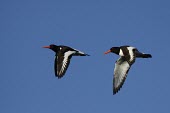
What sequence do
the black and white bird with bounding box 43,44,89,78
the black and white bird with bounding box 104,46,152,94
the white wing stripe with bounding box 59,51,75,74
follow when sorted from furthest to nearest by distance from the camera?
1. the white wing stripe with bounding box 59,51,75,74
2. the black and white bird with bounding box 43,44,89,78
3. the black and white bird with bounding box 104,46,152,94

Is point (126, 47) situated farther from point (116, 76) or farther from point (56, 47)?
point (56, 47)

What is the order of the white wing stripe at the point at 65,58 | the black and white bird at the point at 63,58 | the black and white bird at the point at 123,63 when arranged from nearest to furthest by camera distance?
the black and white bird at the point at 123,63
the black and white bird at the point at 63,58
the white wing stripe at the point at 65,58

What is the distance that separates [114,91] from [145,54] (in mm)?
2215

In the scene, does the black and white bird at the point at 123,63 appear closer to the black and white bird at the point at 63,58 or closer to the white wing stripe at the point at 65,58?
the black and white bird at the point at 63,58

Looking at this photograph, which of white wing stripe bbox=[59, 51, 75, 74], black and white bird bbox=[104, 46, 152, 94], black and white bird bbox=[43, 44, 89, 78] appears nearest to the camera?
black and white bird bbox=[104, 46, 152, 94]

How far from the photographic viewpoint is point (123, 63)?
2664 centimetres

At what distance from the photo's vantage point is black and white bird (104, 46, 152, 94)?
26281 mm

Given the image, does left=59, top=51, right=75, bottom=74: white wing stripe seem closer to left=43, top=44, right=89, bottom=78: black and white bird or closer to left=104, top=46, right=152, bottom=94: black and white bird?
left=43, top=44, right=89, bottom=78: black and white bird

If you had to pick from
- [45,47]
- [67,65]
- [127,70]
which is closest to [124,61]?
[127,70]

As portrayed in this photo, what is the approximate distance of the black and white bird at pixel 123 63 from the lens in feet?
86.2

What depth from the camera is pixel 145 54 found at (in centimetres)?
2666

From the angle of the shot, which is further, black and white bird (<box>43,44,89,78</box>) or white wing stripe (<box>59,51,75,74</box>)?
white wing stripe (<box>59,51,75,74</box>)

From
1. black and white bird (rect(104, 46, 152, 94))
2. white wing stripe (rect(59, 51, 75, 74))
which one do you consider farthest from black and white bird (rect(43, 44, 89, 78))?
black and white bird (rect(104, 46, 152, 94))

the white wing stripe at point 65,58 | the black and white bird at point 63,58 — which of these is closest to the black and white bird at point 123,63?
the black and white bird at point 63,58
